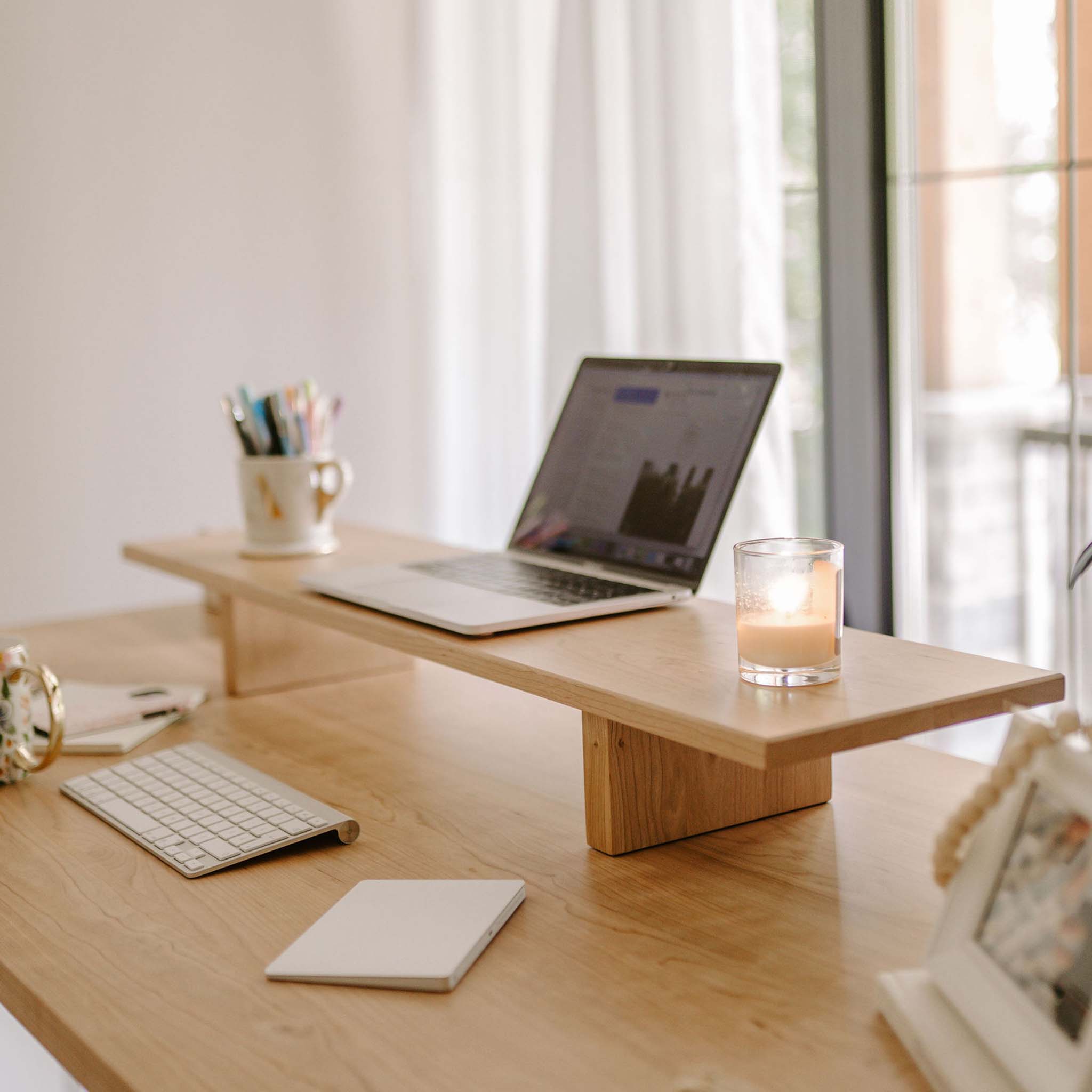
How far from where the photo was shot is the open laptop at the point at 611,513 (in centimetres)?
114

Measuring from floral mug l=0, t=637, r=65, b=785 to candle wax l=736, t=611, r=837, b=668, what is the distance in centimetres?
64

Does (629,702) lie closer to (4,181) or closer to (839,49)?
(839,49)

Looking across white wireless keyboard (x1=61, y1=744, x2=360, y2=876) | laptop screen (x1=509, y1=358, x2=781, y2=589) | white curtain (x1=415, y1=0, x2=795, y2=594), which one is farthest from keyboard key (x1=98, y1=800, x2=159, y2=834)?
white curtain (x1=415, y1=0, x2=795, y2=594)

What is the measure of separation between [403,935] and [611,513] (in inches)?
21.3

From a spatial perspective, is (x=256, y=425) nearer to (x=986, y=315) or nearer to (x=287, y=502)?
(x=287, y=502)

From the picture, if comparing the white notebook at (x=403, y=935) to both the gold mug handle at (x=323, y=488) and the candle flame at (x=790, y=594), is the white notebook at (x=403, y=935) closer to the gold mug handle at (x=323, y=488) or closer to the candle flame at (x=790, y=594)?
the candle flame at (x=790, y=594)

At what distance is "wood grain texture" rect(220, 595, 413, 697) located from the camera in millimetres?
1470

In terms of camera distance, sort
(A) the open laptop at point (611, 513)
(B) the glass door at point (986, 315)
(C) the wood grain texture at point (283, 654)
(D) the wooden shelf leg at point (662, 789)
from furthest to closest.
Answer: (B) the glass door at point (986, 315) < (C) the wood grain texture at point (283, 654) < (A) the open laptop at point (611, 513) < (D) the wooden shelf leg at point (662, 789)

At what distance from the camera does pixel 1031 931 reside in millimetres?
630

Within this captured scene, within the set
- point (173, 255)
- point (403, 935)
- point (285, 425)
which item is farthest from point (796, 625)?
point (173, 255)

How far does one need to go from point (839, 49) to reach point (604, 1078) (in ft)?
5.41

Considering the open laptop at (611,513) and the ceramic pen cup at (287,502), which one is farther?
the ceramic pen cup at (287,502)

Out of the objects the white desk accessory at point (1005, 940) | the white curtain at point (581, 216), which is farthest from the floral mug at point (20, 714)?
the white curtain at point (581, 216)

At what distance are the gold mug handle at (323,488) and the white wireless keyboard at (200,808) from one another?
14.1 inches
